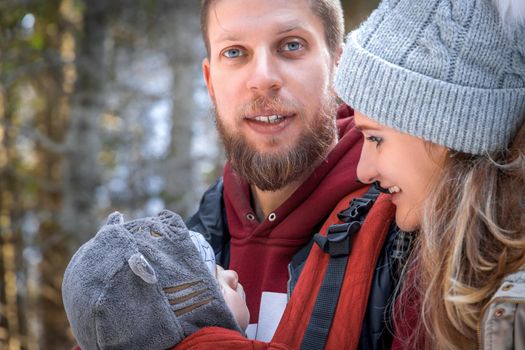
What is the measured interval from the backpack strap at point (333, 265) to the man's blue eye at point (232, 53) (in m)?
0.82

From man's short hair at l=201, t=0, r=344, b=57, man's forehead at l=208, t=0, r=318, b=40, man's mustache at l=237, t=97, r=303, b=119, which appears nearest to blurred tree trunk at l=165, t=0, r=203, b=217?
man's short hair at l=201, t=0, r=344, b=57

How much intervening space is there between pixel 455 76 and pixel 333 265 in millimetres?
694

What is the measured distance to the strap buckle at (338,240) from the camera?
2121 millimetres

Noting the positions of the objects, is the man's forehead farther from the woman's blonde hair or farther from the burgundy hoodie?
the woman's blonde hair

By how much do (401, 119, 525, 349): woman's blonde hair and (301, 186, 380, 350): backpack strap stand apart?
0.89ft

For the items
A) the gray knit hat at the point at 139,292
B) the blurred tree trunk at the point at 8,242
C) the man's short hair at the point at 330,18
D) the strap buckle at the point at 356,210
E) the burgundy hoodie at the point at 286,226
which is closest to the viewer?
the gray knit hat at the point at 139,292

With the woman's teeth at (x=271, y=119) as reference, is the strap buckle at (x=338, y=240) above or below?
below

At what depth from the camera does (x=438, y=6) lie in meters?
1.92

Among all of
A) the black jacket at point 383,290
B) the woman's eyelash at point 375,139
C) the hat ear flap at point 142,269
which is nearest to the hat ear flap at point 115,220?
the hat ear flap at point 142,269

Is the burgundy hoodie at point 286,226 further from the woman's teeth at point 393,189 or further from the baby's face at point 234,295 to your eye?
the woman's teeth at point 393,189

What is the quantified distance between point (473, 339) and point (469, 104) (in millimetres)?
635

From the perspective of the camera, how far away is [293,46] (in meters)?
2.66

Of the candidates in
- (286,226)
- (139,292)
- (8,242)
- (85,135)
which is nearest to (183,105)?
(85,135)

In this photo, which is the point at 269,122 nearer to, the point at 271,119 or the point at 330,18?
the point at 271,119
